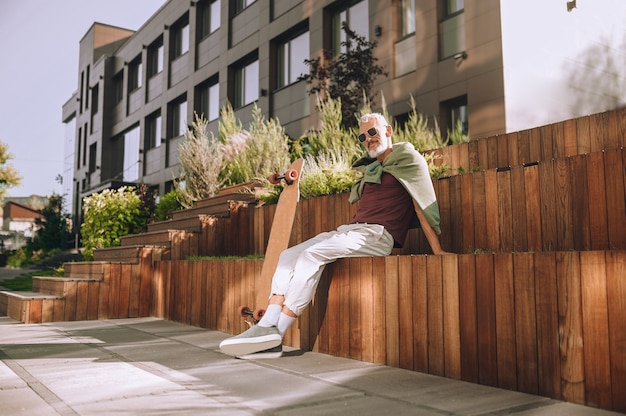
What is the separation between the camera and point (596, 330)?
7.16ft

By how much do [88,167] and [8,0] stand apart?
18.5 metres

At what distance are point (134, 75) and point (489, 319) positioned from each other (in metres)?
24.6

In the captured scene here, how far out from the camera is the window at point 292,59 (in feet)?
44.6

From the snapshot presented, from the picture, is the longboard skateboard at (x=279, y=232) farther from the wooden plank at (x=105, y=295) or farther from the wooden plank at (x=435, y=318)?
the wooden plank at (x=105, y=295)

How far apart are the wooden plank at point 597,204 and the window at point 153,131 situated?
20.3 m

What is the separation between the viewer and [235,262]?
463cm

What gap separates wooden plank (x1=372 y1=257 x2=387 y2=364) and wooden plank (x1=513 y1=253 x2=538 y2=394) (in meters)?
0.89

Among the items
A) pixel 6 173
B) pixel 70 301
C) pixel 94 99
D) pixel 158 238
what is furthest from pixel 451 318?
pixel 94 99

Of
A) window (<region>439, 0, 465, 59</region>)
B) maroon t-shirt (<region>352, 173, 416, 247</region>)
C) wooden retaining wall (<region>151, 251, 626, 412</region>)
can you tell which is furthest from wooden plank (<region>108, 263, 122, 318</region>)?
window (<region>439, 0, 465, 59</region>)

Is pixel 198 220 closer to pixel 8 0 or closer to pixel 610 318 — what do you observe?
pixel 610 318

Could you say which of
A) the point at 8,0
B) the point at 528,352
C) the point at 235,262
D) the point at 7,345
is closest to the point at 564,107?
the point at 235,262

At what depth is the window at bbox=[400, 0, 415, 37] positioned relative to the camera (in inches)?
405

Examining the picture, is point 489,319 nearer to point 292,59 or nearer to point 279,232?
point 279,232

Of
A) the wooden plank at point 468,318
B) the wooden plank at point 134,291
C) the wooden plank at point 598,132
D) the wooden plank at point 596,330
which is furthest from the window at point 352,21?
the wooden plank at point 596,330
